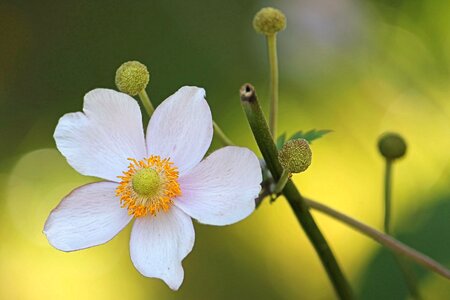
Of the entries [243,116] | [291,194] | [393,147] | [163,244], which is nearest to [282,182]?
[291,194]

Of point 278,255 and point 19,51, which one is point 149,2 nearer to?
point 19,51

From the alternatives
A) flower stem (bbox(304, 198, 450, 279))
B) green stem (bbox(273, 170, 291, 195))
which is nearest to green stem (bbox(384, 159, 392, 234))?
flower stem (bbox(304, 198, 450, 279))

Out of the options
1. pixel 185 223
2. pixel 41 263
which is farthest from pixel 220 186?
pixel 41 263

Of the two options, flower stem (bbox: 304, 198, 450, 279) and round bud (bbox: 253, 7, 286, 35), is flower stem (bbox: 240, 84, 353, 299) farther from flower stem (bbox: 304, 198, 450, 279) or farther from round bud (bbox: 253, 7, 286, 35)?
round bud (bbox: 253, 7, 286, 35)

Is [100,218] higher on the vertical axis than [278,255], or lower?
higher

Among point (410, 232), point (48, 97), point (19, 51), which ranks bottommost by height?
point (410, 232)

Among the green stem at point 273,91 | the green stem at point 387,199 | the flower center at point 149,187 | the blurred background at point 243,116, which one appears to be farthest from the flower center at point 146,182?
the blurred background at point 243,116
